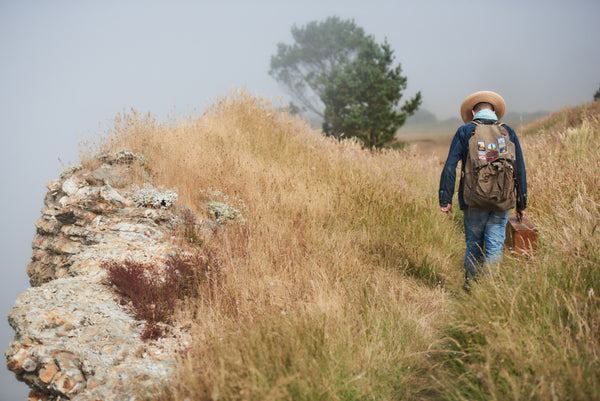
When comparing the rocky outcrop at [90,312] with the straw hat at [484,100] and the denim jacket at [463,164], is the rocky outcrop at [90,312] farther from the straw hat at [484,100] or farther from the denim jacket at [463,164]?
the straw hat at [484,100]

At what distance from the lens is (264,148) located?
6.71 metres

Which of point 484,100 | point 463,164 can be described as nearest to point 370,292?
point 463,164

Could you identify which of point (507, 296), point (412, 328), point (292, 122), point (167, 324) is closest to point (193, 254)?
point (167, 324)

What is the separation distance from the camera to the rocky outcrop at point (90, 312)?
2.34m

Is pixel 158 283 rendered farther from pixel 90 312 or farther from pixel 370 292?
pixel 370 292

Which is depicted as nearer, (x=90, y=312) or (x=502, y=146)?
(x=90, y=312)

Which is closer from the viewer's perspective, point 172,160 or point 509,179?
point 509,179

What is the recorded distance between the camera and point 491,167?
304 cm

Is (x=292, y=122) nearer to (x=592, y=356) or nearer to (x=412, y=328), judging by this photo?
(x=412, y=328)

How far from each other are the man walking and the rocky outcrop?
8.86 ft

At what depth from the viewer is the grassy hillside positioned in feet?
6.43

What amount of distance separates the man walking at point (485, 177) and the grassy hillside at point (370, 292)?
359 mm

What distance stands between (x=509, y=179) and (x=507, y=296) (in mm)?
1131

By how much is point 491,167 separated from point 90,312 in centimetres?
355
